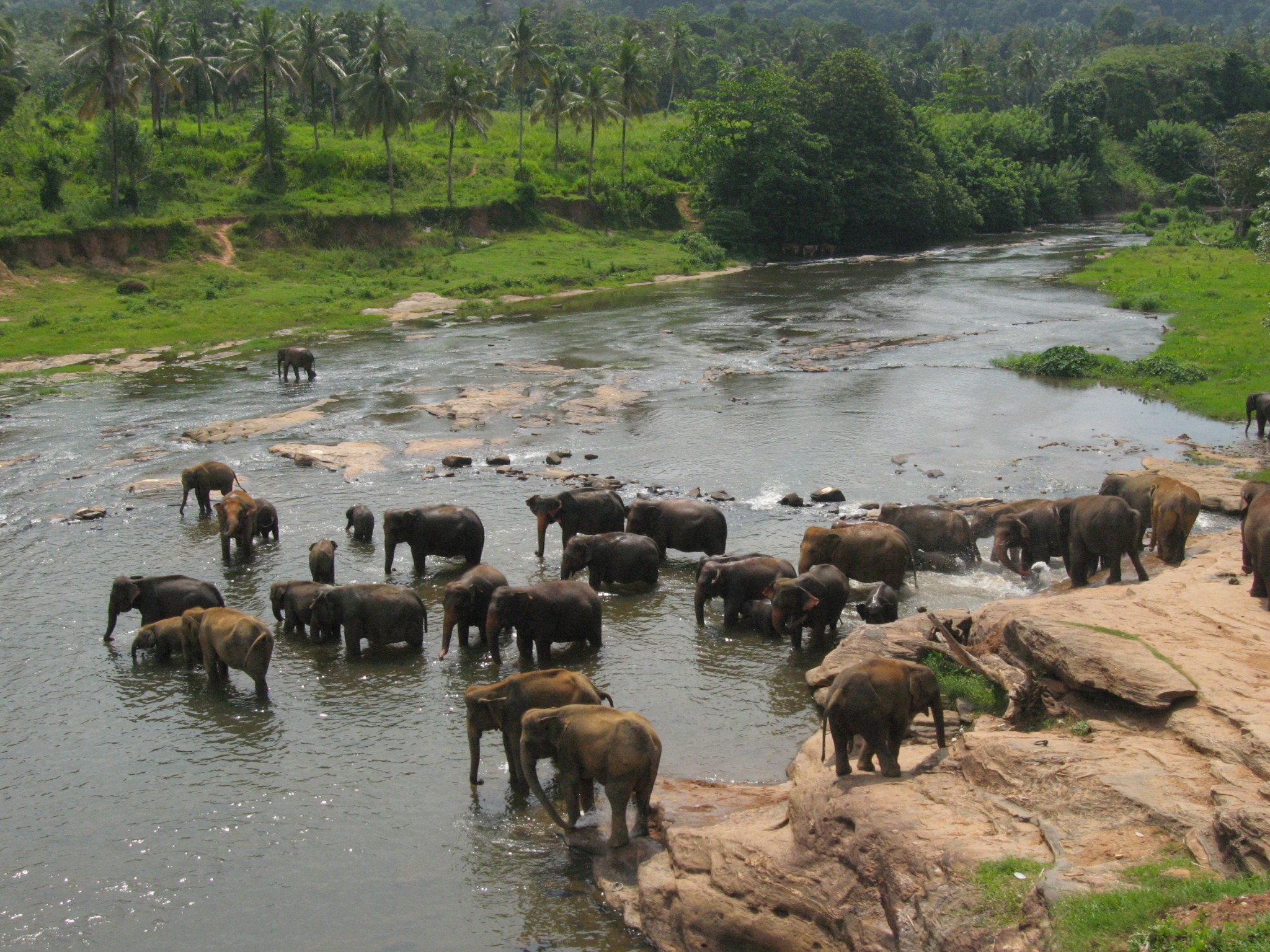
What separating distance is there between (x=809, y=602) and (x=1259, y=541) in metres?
4.82

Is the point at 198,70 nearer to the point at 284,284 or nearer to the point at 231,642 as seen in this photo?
the point at 284,284

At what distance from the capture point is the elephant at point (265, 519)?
18609mm

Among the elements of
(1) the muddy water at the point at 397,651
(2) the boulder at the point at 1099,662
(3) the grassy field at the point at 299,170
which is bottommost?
(1) the muddy water at the point at 397,651

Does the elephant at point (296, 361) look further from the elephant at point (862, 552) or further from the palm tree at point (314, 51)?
the palm tree at point (314, 51)

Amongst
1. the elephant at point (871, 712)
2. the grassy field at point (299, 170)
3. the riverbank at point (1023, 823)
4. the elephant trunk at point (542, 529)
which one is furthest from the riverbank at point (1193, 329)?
the grassy field at point (299, 170)

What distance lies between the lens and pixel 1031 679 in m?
10.7

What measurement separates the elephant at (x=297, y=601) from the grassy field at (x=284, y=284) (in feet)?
81.4

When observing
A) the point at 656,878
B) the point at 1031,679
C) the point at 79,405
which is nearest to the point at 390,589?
the point at 656,878

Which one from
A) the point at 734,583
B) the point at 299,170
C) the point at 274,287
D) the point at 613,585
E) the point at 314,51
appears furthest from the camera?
the point at 314,51

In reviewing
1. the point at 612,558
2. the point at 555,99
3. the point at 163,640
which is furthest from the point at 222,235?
the point at 163,640

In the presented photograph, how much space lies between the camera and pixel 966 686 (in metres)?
12.0

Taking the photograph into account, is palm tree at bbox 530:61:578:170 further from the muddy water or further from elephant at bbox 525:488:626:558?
elephant at bbox 525:488:626:558

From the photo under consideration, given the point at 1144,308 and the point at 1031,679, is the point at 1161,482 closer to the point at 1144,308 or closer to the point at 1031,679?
the point at 1031,679

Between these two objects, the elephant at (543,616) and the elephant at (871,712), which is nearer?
the elephant at (871,712)
